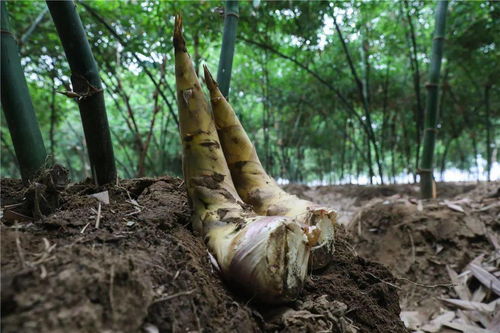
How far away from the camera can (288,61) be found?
628 centimetres

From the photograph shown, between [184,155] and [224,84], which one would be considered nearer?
[184,155]

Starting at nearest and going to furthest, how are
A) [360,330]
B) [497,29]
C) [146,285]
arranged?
[146,285] < [360,330] < [497,29]

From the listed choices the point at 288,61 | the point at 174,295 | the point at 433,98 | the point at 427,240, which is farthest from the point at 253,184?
the point at 288,61

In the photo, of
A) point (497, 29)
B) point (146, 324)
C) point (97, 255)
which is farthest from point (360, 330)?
point (497, 29)

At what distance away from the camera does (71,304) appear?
2.00 feet

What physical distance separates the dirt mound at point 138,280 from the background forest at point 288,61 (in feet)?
4.23

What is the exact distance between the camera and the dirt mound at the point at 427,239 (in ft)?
8.04

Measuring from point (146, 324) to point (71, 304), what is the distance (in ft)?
0.53

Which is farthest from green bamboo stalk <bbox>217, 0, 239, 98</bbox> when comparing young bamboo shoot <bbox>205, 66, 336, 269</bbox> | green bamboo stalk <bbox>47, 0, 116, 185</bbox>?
green bamboo stalk <bbox>47, 0, 116, 185</bbox>

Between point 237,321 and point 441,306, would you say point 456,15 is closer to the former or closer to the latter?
point 441,306

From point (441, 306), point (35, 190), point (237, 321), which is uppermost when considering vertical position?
point (35, 190)

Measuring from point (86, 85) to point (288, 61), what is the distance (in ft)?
17.9

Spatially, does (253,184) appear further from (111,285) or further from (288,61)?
(288,61)

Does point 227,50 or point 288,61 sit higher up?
point 288,61
